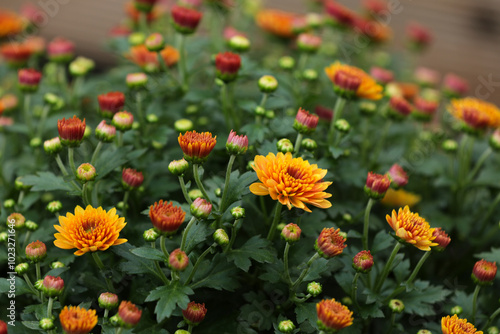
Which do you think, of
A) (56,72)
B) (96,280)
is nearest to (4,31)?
(56,72)

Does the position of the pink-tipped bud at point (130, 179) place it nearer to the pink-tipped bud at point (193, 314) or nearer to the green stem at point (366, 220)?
the pink-tipped bud at point (193, 314)

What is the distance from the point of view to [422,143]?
218 centimetres

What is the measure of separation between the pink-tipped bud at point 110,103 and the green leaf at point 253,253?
61 centimetres

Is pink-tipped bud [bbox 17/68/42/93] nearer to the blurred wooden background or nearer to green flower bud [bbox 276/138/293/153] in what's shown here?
green flower bud [bbox 276/138/293/153]

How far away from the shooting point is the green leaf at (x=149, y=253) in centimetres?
114

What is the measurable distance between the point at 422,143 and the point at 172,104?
3.79ft

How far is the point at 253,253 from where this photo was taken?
1243 mm

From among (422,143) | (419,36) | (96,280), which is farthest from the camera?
(419,36)

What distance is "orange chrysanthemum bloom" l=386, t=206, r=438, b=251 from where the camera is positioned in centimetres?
119

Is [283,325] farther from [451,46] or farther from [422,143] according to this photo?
[451,46]

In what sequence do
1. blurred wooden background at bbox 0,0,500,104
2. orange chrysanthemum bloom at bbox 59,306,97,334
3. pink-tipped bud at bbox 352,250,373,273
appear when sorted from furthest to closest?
blurred wooden background at bbox 0,0,500,104, pink-tipped bud at bbox 352,250,373,273, orange chrysanthemum bloom at bbox 59,306,97,334

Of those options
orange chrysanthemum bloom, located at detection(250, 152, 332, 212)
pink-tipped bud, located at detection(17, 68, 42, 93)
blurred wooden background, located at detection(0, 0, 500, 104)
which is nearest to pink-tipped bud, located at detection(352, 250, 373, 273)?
orange chrysanthemum bloom, located at detection(250, 152, 332, 212)

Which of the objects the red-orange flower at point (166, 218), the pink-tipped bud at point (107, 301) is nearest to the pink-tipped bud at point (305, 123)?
the red-orange flower at point (166, 218)

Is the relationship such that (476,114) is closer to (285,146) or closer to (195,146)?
(285,146)
